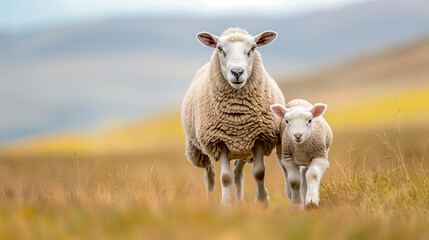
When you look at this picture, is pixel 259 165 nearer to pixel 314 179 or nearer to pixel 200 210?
pixel 314 179

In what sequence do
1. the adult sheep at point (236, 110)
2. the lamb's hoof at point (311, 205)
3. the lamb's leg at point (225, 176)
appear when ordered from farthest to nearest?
1. the lamb's leg at point (225, 176)
2. the adult sheep at point (236, 110)
3. the lamb's hoof at point (311, 205)

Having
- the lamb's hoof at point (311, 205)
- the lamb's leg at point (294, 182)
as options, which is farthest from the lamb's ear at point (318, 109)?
A: the lamb's hoof at point (311, 205)

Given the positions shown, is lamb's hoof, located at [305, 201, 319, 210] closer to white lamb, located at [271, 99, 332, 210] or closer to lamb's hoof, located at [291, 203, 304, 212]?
white lamb, located at [271, 99, 332, 210]

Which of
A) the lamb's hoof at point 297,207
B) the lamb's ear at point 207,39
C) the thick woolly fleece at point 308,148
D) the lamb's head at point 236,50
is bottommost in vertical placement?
the lamb's hoof at point 297,207

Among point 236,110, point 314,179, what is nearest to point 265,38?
point 236,110

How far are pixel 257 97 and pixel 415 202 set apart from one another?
263 centimetres

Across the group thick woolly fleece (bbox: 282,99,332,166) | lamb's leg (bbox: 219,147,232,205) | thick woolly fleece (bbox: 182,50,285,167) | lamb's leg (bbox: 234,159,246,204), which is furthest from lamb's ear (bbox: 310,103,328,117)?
lamb's leg (bbox: 234,159,246,204)

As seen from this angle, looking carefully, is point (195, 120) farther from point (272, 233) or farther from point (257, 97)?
point (272, 233)

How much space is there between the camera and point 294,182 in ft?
24.0

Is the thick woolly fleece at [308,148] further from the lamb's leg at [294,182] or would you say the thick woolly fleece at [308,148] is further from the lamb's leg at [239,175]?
the lamb's leg at [239,175]

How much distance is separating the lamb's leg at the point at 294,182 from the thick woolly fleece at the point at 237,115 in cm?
59

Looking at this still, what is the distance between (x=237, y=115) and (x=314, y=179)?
1.56 metres

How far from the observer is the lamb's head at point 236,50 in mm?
7304

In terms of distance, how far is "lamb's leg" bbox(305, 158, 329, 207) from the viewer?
265 inches
